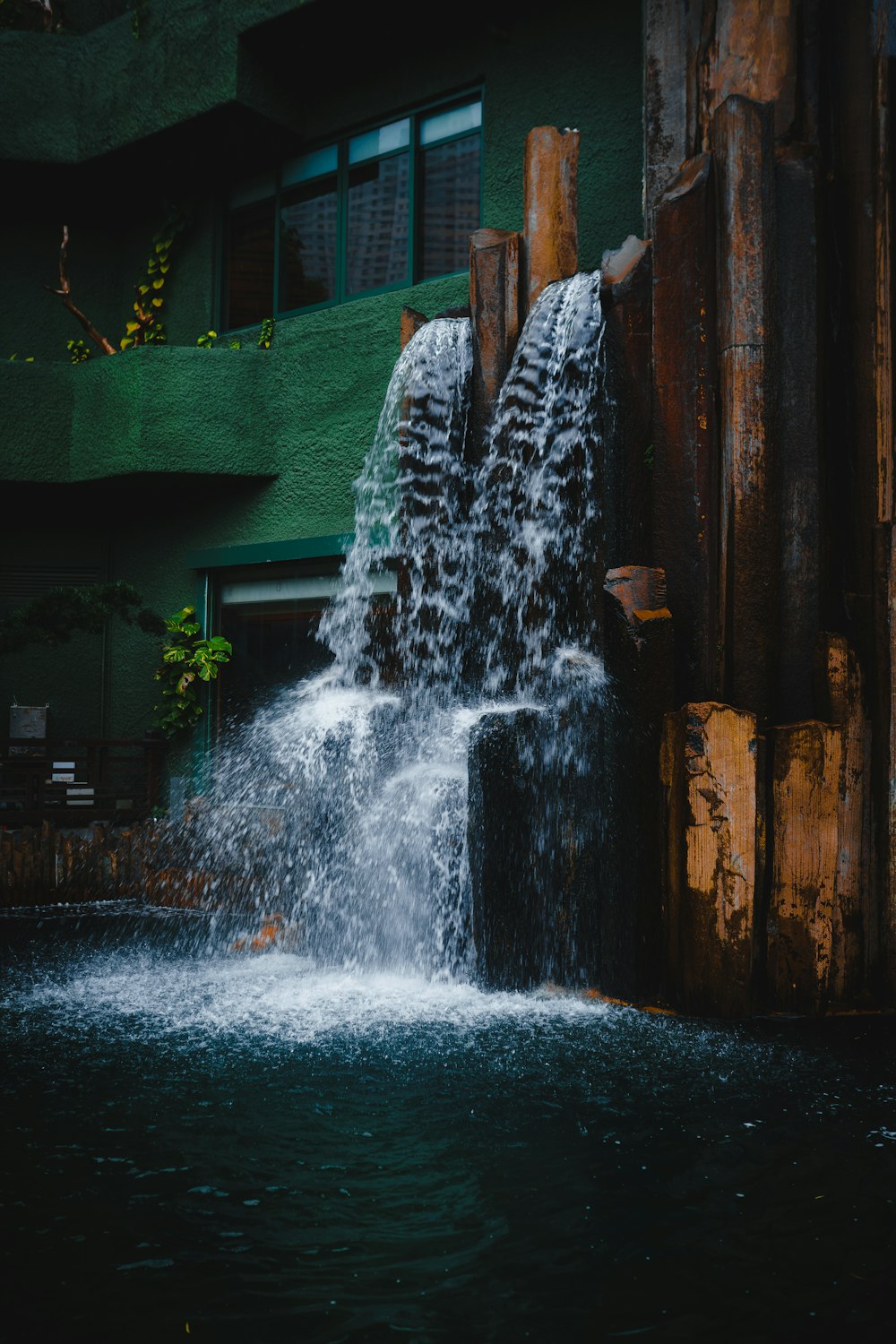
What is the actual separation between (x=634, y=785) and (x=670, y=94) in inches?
139

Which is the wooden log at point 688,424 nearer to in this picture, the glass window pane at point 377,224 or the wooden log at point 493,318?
the wooden log at point 493,318

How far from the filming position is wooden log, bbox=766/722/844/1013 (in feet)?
14.3

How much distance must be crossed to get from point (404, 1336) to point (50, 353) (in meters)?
12.7

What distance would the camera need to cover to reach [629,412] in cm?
Answer: 518

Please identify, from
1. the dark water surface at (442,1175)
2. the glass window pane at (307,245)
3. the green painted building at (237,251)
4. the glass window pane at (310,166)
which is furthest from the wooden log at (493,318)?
the glass window pane at (310,166)

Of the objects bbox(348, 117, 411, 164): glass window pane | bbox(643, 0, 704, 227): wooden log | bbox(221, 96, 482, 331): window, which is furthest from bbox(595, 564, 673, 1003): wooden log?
bbox(348, 117, 411, 164): glass window pane

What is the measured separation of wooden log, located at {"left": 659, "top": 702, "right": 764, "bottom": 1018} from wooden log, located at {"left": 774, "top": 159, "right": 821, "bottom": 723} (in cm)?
49

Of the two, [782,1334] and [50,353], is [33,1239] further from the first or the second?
[50,353]

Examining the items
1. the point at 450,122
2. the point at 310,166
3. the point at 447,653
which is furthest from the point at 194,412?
the point at 447,653

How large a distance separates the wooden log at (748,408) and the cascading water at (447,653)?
0.64 m

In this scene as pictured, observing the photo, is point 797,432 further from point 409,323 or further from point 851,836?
point 409,323

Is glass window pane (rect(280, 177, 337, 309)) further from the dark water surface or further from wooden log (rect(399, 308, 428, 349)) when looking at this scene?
the dark water surface

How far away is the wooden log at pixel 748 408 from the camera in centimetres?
469

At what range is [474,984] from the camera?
4965mm
